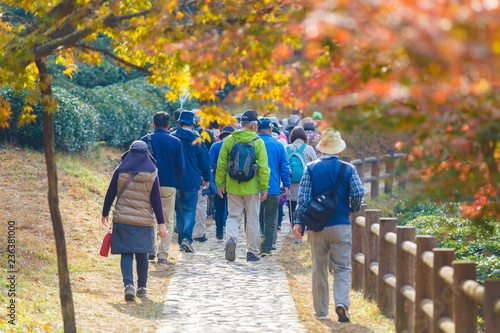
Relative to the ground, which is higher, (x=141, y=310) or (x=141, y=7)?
(x=141, y=7)

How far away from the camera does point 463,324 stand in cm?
455

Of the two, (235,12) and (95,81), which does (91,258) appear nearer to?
(235,12)

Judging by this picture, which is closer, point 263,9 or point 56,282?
point 263,9

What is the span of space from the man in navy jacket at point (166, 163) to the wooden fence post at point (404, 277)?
3.98 metres

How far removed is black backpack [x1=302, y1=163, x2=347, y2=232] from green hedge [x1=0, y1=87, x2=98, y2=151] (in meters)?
8.56

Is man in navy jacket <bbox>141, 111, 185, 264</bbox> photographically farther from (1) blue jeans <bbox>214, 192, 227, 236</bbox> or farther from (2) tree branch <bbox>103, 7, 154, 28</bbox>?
(2) tree branch <bbox>103, 7, 154, 28</bbox>

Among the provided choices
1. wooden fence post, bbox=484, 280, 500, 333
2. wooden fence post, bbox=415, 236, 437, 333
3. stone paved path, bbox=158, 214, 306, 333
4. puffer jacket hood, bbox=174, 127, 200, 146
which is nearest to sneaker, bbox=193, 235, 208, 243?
stone paved path, bbox=158, 214, 306, 333

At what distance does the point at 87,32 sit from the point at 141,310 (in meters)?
3.13

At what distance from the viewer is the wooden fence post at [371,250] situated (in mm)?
7098

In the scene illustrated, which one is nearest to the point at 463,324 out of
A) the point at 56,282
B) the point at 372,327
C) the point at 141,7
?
the point at 372,327

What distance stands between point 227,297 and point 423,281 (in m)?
2.71

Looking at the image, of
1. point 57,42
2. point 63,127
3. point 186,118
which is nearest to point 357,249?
point 186,118

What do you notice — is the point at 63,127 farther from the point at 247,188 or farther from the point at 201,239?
the point at 247,188

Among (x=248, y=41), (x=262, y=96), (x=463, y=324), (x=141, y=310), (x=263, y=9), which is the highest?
(x=263, y=9)
